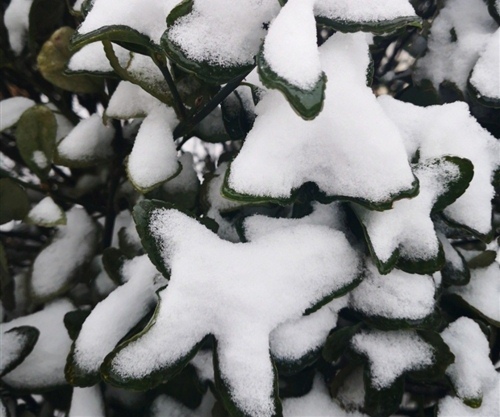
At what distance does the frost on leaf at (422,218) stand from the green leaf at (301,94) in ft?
0.68

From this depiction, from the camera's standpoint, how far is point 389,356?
0.71 metres

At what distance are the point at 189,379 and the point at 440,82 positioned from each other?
65 cm

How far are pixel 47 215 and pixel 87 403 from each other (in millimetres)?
294

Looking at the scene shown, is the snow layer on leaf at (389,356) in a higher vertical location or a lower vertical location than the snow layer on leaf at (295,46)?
lower

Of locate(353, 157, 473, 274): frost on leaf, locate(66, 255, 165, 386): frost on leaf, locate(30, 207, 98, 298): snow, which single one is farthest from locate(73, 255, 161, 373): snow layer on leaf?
locate(353, 157, 473, 274): frost on leaf

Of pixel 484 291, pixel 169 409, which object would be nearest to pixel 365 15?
pixel 484 291

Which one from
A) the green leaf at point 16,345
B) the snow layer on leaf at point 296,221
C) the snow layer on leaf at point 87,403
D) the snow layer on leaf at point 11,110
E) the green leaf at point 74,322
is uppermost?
the snow layer on leaf at point 11,110

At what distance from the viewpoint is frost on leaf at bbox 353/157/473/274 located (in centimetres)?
62

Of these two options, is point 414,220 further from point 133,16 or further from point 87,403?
point 87,403

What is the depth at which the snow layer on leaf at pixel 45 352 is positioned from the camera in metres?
0.84

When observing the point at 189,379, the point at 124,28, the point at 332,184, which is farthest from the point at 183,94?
the point at 189,379

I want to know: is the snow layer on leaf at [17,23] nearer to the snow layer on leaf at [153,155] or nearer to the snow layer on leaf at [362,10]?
the snow layer on leaf at [153,155]

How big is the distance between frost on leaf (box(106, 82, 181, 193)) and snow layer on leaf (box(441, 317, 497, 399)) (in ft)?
1.55

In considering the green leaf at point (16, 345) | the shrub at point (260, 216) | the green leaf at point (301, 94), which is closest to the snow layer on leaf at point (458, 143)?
the shrub at point (260, 216)
